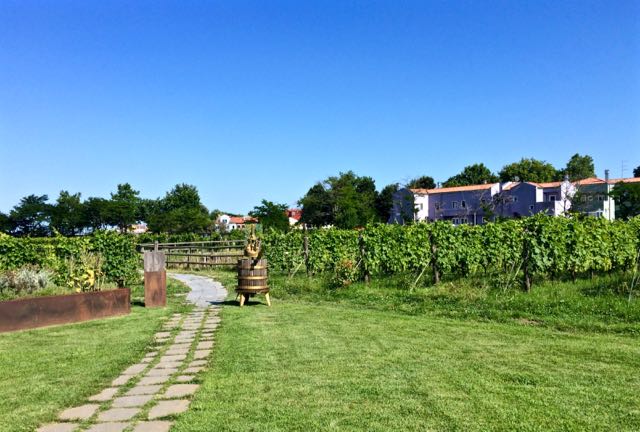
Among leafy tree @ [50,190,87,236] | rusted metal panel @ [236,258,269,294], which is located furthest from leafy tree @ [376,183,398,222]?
rusted metal panel @ [236,258,269,294]

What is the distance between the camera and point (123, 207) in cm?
8250

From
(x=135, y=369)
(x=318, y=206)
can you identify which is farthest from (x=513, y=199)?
(x=135, y=369)

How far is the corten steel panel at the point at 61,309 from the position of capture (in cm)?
819

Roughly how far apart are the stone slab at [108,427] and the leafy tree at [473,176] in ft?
288

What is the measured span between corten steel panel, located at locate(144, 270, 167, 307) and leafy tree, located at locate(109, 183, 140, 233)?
7485 cm

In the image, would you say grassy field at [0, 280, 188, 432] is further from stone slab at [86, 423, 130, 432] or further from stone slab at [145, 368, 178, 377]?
stone slab at [86, 423, 130, 432]

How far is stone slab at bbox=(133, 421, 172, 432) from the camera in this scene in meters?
3.63

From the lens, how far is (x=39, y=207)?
263 ft

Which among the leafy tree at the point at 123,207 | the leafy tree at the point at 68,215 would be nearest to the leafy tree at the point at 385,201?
the leafy tree at the point at 123,207

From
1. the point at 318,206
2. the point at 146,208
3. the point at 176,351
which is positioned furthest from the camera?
the point at 146,208

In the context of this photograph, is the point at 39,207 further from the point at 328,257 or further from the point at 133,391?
the point at 133,391

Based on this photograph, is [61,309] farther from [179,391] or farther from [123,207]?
[123,207]

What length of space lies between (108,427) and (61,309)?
594 centimetres

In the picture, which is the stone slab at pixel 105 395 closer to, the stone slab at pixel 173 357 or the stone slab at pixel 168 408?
the stone slab at pixel 168 408
